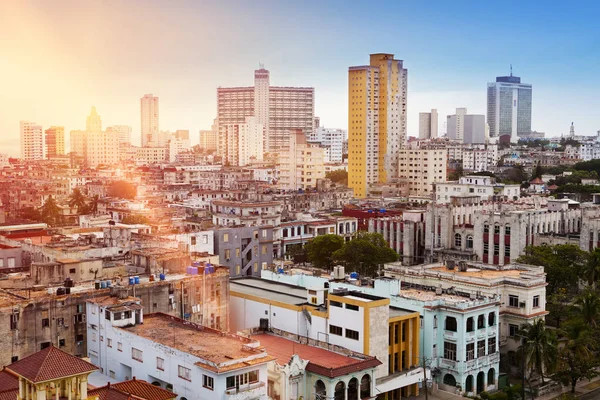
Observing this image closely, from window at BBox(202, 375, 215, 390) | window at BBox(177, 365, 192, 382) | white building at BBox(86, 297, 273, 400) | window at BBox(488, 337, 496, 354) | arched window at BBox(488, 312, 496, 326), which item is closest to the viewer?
window at BBox(202, 375, 215, 390)

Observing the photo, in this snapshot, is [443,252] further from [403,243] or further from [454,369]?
[454,369]

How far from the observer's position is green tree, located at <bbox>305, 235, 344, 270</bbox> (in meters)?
76.2

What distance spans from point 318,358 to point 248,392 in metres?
6.53

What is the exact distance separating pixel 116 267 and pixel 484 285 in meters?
25.6

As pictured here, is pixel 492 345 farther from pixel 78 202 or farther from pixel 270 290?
pixel 78 202

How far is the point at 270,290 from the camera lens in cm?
4997

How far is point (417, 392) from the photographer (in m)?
43.3

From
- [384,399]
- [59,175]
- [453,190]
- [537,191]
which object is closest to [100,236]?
[384,399]

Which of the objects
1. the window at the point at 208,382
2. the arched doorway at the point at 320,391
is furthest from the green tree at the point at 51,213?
the window at the point at 208,382

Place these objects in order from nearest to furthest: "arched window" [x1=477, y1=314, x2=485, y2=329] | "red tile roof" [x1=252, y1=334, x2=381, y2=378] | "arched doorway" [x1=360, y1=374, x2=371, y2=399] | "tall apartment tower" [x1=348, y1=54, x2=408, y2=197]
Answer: "red tile roof" [x1=252, y1=334, x2=381, y2=378] < "arched doorway" [x1=360, y1=374, x2=371, y2=399] < "arched window" [x1=477, y1=314, x2=485, y2=329] < "tall apartment tower" [x1=348, y1=54, x2=408, y2=197]

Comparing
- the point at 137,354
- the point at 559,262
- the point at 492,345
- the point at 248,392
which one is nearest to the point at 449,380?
the point at 492,345

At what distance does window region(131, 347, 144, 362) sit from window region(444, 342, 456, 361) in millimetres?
18719

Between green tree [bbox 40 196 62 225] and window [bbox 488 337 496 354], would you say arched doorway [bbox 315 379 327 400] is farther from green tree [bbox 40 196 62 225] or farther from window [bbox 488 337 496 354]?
green tree [bbox 40 196 62 225]

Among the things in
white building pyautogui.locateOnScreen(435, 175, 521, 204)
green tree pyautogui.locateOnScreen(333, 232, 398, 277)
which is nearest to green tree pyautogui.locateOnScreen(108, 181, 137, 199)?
white building pyautogui.locateOnScreen(435, 175, 521, 204)
